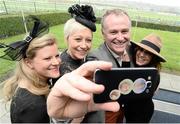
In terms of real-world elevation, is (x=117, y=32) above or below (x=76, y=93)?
below

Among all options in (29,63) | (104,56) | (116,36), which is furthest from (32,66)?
(116,36)

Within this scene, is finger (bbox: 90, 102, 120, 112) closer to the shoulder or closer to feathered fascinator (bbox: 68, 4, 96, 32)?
the shoulder

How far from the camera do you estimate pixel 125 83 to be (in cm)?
85

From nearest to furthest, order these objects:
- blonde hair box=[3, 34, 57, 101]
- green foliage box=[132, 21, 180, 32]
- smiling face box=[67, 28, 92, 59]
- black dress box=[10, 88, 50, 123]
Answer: black dress box=[10, 88, 50, 123] → blonde hair box=[3, 34, 57, 101] → smiling face box=[67, 28, 92, 59] → green foliage box=[132, 21, 180, 32]

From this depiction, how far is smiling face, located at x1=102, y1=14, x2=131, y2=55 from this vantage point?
2.04 meters

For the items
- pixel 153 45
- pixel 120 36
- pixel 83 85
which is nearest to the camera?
pixel 83 85

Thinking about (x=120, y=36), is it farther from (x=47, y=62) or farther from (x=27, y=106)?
(x=27, y=106)

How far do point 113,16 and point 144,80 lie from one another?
1.24m

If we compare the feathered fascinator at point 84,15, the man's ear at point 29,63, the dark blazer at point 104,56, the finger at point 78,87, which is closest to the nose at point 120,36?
the dark blazer at point 104,56

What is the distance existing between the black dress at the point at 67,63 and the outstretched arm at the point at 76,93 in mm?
1000

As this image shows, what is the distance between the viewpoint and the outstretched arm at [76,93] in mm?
692

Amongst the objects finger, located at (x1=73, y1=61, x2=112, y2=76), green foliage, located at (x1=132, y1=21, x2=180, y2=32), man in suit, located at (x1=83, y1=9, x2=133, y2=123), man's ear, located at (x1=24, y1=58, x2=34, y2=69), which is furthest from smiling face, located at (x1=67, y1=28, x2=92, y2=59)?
green foliage, located at (x1=132, y1=21, x2=180, y2=32)

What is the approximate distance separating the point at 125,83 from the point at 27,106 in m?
0.87

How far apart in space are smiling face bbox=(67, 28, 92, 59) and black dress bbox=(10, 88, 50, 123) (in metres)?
0.62
